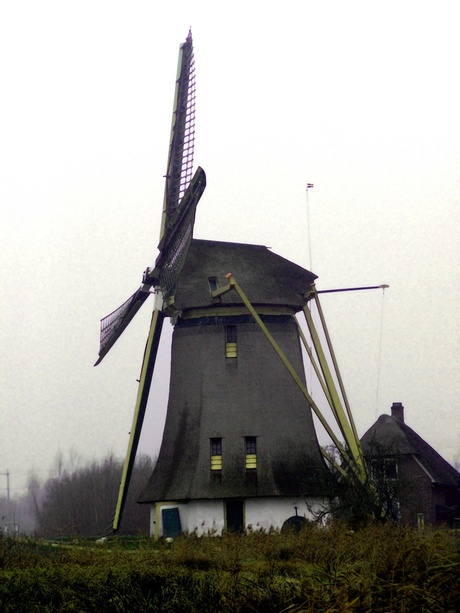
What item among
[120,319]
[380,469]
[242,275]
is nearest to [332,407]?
[380,469]

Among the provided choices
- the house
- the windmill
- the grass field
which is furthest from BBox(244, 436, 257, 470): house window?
the grass field

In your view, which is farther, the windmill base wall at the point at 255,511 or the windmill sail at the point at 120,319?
the windmill sail at the point at 120,319

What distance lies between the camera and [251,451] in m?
27.8

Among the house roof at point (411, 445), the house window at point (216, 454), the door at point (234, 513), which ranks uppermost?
the house roof at point (411, 445)

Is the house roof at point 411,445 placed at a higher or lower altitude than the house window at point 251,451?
higher

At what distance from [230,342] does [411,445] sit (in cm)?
1390

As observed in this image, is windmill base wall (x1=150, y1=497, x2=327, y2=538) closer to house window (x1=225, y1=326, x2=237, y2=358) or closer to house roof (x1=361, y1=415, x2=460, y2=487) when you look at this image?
house window (x1=225, y1=326, x2=237, y2=358)

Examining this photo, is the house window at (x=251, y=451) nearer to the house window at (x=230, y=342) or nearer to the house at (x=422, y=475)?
the house window at (x=230, y=342)

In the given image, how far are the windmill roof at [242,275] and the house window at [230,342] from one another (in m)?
0.81

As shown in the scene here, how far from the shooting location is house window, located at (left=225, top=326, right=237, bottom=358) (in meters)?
28.7

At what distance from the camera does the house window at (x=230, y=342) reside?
94.1 feet

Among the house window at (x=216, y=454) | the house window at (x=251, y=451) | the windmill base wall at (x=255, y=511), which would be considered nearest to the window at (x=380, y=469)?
the windmill base wall at (x=255, y=511)

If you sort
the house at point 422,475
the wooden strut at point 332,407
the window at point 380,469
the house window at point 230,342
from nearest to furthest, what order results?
the window at point 380,469 < the wooden strut at point 332,407 < the house window at point 230,342 < the house at point 422,475

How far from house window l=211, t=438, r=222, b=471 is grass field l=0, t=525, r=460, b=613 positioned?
496 inches
